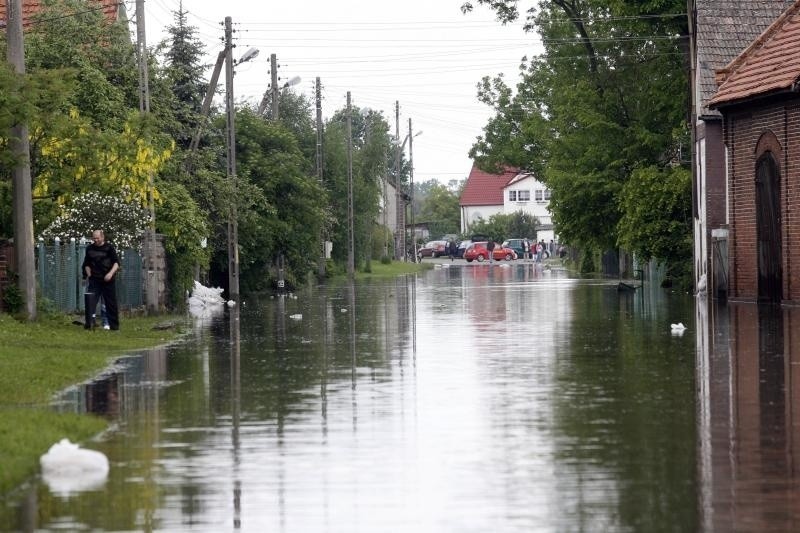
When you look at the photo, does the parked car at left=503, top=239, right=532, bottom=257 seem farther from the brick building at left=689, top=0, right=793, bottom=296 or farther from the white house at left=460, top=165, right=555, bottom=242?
the brick building at left=689, top=0, right=793, bottom=296

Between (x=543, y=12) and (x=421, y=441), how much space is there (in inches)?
2019

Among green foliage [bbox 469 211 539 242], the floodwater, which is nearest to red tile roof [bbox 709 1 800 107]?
the floodwater

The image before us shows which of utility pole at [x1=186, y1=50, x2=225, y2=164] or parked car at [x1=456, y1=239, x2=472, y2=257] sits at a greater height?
utility pole at [x1=186, y1=50, x2=225, y2=164]

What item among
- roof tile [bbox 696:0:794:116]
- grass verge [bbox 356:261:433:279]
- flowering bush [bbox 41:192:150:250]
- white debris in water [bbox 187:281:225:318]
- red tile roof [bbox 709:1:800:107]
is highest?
roof tile [bbox 696:0:794:116]

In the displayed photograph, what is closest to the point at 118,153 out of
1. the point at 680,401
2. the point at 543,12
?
the point at 680,401

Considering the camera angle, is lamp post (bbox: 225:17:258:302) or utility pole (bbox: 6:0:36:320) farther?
lamp post (bbox: 225:17:258:302)

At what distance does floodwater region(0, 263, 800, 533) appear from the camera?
9664mm

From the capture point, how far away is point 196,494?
1045cm

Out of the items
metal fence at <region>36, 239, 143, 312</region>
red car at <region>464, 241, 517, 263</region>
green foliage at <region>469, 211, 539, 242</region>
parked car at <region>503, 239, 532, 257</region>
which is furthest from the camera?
green foliage at <region>469, 211, 539, 242</region>

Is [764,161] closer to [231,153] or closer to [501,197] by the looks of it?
[231,153]

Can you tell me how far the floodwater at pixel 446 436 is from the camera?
380 inches

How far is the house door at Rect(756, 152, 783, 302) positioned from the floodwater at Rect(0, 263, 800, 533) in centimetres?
1119

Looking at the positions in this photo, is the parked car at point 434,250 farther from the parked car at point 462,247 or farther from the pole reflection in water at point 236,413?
the pole reflection in water at point 236,413

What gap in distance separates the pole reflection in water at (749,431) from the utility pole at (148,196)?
1400 cm
